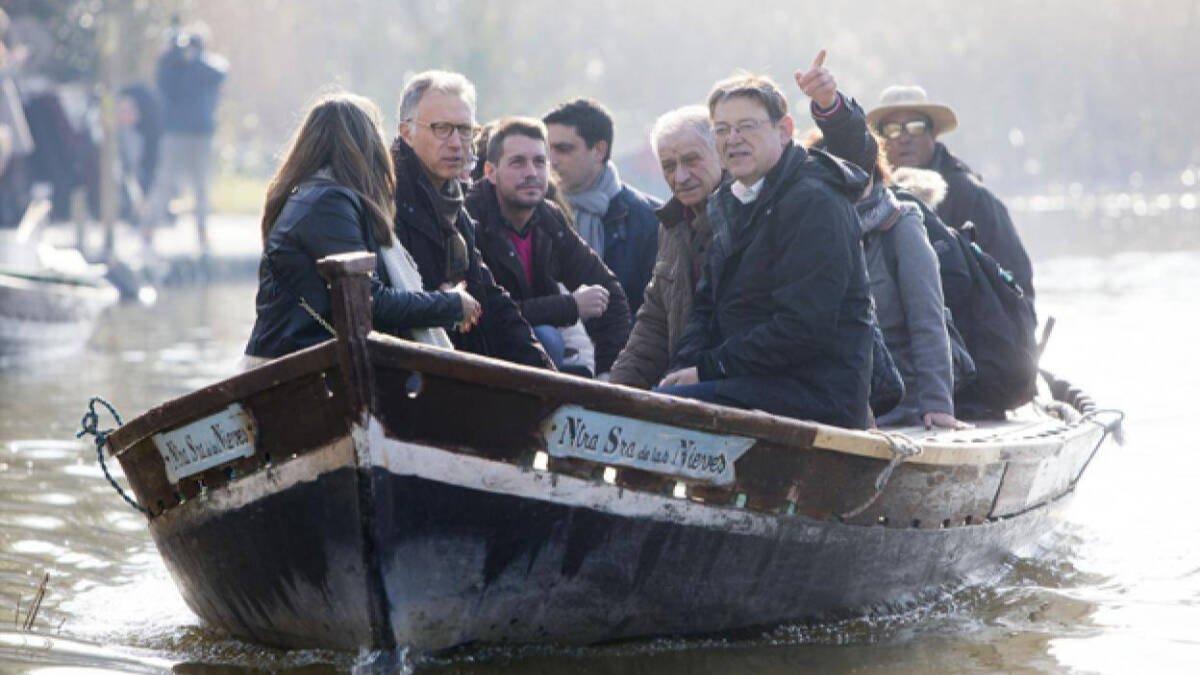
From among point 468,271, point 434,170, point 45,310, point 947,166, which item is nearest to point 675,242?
point 468,271

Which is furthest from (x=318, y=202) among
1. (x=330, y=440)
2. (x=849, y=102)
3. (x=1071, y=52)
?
(x=1071, y=52)

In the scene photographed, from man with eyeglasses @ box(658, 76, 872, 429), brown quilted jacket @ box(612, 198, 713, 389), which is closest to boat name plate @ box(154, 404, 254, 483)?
man with eyeglasses @ box(658, 76, 872, 429)

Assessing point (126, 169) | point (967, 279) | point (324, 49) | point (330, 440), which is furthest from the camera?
point (324, 49)

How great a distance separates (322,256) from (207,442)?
0.72 meters

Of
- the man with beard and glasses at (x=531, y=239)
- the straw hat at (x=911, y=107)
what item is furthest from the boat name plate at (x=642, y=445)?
the straw hat at (x=911, y=107)

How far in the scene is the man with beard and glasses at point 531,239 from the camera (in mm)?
8039

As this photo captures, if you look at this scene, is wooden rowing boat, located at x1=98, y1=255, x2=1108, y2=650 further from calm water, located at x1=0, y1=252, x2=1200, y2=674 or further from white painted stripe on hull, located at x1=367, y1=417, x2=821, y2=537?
calm water, located at x1=0, y1=252, x2=1200, y2=674

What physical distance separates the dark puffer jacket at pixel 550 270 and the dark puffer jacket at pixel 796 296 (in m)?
1.19

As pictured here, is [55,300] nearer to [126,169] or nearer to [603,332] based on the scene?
[603,332]

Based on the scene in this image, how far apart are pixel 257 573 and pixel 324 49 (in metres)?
50.6

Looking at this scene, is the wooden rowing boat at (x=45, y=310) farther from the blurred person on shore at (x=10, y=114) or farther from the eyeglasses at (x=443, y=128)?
the eyeglasses at (x=443, y=128)

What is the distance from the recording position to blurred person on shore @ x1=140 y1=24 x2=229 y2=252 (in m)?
22.6

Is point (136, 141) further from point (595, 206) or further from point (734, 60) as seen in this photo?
point (734, 60)

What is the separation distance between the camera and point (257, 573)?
6.43 meters
